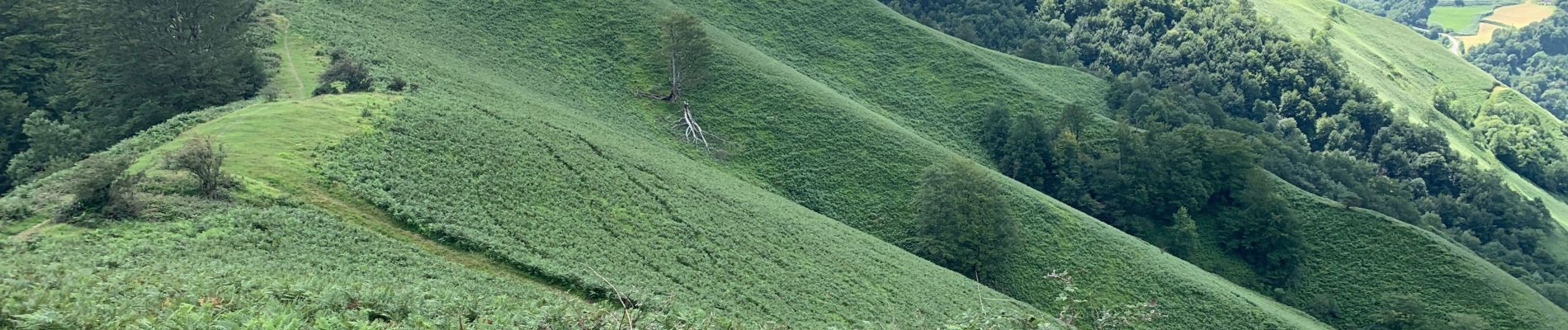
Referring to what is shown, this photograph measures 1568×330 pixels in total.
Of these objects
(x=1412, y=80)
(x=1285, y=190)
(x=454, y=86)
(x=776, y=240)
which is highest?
(x=454, y=86)

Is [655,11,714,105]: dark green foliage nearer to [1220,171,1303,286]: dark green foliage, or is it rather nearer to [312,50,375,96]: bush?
[312,50,375,96]: bush

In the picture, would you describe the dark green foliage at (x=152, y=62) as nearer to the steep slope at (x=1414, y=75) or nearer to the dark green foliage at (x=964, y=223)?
the dark green foliage at (x=964, y=223)

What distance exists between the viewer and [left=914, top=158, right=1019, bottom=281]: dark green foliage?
5197 centimetres

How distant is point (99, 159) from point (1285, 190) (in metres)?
85.7

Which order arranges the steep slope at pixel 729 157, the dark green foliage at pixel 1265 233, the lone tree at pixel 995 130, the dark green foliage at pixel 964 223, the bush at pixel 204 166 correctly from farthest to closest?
the lone tree at pixel 995 130 < the dark green foliage at pixel 1265 233 < the dark green foliage at pixel 964 223 < the steep slope at pixel 729 157 < the bush at pixel 204 166

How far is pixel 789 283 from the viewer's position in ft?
110

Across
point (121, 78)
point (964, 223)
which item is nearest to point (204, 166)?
point (121, 78)

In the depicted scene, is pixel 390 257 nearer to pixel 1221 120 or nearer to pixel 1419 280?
pixel 1419 280

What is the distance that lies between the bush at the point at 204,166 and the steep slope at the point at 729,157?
4261 mm

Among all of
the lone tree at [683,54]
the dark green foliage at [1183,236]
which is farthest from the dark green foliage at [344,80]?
the dark green foliage at [1183,236]

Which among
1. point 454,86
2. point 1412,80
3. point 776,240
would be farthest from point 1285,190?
point 1412,80

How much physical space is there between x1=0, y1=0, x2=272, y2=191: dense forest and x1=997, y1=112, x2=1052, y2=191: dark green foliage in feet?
196

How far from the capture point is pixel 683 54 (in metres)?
67.4

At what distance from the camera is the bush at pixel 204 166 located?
24.0 meters
